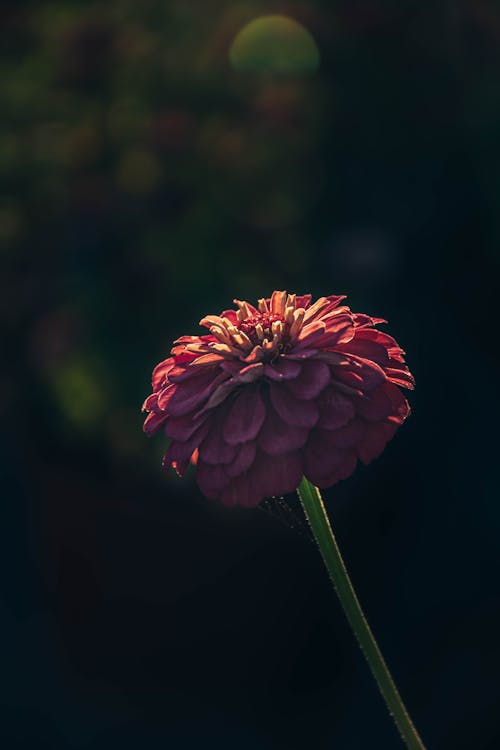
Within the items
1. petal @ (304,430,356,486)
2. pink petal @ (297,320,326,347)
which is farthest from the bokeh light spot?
petal @ (304,430,356,486)

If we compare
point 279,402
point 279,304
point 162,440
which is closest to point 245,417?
point 279,402

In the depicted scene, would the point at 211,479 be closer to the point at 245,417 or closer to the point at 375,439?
the point at 245,417

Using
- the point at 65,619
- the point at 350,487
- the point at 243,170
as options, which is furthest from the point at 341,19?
the point at 65,619

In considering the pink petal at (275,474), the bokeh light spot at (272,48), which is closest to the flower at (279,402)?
the pink petal at (275,474)

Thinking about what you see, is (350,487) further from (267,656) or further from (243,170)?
(243,170)

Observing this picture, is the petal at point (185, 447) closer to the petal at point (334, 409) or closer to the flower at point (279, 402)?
the flower at point (279, 402)

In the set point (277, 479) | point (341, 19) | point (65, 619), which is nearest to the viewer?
point (277, 479)

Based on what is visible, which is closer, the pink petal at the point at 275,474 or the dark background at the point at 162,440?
the pink petal at the point at 275,474

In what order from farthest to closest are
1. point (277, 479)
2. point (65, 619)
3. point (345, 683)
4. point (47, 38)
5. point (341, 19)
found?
point (341, 19) → point (47, 38) → point (65, 619) → point (345, 683) → point (277, 479)
